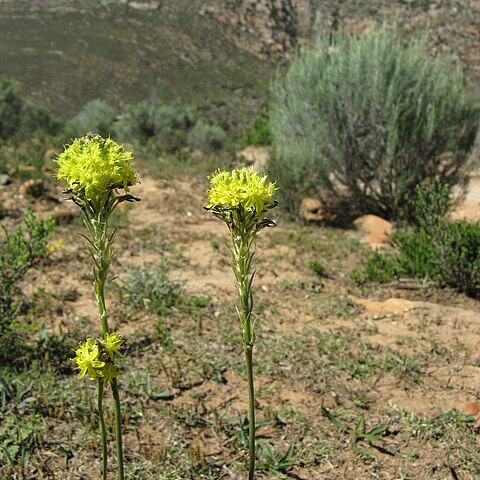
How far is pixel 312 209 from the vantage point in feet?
25.0

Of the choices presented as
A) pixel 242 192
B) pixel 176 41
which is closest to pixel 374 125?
pixel 242 192

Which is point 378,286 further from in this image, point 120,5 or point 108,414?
point 120,5

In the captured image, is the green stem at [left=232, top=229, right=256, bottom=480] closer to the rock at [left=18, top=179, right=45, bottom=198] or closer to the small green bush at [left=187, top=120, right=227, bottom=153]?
the rock at [left=18, top=179, right=45, bottom=198]

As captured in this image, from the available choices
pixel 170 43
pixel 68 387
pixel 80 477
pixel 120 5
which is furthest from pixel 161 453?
pixel 120 5

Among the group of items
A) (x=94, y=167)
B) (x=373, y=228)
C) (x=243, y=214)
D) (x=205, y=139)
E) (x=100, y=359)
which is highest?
(x=94, y=167)

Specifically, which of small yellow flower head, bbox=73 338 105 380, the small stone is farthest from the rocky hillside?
small yellow flower head, bbox=73 338 105 380

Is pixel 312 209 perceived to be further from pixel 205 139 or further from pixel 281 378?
pixel 205 139

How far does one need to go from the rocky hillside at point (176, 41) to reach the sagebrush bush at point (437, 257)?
21298mm

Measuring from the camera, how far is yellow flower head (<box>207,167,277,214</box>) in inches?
63.5

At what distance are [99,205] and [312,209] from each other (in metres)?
6.20

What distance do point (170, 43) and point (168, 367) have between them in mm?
33039

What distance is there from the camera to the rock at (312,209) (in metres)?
7.47

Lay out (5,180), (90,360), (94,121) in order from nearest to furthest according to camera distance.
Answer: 1. (90,360)
2. (5,180)
3. (94,121)

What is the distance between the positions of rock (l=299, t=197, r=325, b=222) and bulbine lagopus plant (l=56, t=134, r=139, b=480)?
5.92 meters
